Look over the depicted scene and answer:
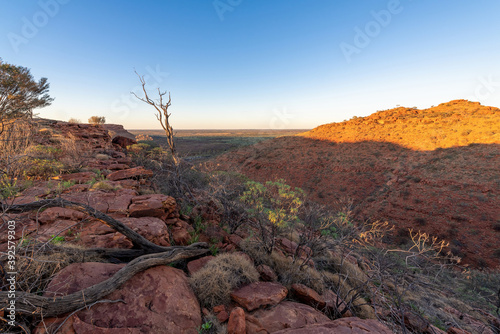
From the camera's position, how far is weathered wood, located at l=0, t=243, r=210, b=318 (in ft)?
6.40

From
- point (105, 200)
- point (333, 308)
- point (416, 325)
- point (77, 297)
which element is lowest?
point (416, 325)

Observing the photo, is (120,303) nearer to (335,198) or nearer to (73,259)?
(73,259)

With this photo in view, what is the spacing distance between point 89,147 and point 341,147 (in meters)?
23.5

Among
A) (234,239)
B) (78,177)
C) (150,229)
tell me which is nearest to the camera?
(150,229)

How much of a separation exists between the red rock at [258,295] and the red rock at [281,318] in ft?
0.30

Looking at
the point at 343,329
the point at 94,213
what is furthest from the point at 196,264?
the point at 343,329

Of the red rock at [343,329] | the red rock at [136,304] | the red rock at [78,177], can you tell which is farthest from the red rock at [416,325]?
the red rock at [78,177]

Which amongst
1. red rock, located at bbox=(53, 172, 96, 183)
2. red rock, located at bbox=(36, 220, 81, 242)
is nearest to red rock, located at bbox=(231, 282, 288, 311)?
red rock, located at bbox=(36, 220, 81, 242)

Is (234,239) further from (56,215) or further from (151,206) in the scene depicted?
(56,215)

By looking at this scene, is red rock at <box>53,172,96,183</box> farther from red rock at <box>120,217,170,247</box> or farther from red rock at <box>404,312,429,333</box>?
red rock at <box>404,312,429,333</box>

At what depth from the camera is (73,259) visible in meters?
2.91

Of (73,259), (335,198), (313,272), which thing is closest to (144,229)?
(73,259)

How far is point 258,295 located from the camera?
9.82ft

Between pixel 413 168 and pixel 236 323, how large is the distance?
18.7m
